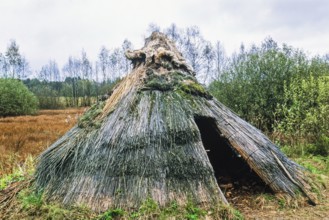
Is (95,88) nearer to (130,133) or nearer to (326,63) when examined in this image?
(326,63)

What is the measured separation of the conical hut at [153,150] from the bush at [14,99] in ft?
101

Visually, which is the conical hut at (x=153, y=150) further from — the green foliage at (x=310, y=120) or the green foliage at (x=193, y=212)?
the green foliage at (x=310, y=120)

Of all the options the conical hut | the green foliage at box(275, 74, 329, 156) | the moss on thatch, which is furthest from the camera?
the green foliage at box(275, 74, 329, 156)

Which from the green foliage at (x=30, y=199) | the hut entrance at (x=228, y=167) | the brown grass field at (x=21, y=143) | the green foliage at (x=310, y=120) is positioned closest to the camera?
the green foliage at (x=30, y=199)

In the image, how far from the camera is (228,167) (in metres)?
8.21

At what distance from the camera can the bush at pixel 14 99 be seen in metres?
35.0

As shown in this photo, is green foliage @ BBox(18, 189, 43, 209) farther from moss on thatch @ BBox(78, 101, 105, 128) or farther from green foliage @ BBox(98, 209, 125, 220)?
moss on thatch @ BBox(78, 101, 105, 128)

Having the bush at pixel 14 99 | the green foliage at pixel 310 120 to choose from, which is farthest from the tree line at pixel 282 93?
the bush at pixel 14 99

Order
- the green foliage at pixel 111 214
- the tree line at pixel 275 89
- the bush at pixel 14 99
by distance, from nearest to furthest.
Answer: the green foliage at pixel 111 214
the tree line at pixel 275 89
the bush at pixel 14 99

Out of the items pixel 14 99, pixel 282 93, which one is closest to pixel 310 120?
pixel 282 93

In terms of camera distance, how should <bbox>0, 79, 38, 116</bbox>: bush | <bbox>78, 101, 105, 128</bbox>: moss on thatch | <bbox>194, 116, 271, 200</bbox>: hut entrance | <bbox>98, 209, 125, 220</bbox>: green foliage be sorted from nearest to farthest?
<bbox>98, 209, 125, 220</bbox>: green foliage, <bbox>78, 101, 105, 128</bbox>: moss on thatch, <bbox>194, 116, 271, 200</bbox>: hut entrance, <bbox>0, 79, 38, 116</bbox>: bush

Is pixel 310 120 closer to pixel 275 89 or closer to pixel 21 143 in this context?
pixel 275 89

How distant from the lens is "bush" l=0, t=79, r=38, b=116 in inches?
1378

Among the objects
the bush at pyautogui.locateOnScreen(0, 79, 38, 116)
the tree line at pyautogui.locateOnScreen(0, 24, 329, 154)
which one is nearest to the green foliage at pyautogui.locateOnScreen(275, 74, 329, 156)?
the tree line at pyautogui.locateOnScreen(0, 24, 329, 154)
